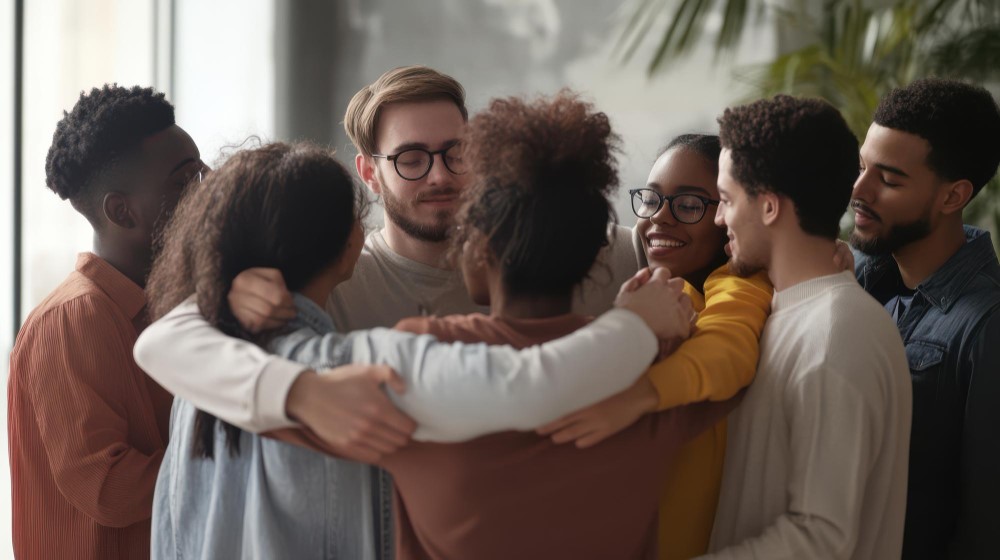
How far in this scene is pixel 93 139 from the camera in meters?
1.82

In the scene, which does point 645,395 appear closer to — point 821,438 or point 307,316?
point 821,438

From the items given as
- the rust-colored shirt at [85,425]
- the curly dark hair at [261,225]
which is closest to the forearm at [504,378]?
the curly dark hair at [261,225]

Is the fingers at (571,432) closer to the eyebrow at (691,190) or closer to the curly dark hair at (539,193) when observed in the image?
the curly dark hair at (539,193)

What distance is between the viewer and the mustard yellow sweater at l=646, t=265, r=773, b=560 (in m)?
1.37

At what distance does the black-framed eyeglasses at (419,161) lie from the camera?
202 centimetres

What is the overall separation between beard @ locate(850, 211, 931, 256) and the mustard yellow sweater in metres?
0.38

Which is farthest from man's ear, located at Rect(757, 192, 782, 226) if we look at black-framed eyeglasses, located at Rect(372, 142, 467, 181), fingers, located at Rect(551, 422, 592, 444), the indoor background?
the indoor background

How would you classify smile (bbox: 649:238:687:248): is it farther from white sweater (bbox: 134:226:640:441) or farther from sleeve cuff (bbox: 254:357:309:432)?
sleeve cuff (bbox: 254:357:309:432)

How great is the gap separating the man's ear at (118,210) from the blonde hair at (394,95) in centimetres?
53

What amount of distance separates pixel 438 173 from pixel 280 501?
89cm

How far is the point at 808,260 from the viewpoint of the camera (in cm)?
149

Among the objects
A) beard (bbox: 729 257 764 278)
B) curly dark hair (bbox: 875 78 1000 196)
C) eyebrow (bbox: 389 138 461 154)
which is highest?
curly dark hair (bbox: 875 78 1000 196)

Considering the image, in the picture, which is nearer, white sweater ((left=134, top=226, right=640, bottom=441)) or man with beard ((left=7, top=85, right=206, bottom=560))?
white sweater ((left=134, top=226, right=640, bottom=441))

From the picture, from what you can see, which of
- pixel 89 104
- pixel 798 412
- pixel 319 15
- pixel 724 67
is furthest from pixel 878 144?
pixel 319 15
